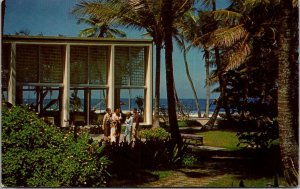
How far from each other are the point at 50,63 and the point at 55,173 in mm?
8266

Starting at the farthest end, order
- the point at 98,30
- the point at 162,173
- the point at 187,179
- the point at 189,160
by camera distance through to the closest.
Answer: the point at 98,30
the point at 189,160
the point at 162,173
the point at 187,179

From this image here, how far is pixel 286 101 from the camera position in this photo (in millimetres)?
7863

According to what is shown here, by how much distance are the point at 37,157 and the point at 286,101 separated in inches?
154

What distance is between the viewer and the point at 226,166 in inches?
372

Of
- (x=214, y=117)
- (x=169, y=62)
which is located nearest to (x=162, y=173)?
(x=214, y=117)

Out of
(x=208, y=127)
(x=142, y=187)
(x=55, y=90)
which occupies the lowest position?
(x=142, y=187)

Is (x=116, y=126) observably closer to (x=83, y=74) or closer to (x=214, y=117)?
(x=214, y=117)

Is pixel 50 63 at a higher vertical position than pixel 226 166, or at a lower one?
higher

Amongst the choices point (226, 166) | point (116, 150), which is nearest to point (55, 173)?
point (116, 150)

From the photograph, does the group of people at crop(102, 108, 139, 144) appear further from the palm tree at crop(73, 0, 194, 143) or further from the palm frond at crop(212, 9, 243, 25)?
the palm frond at crop(212, 9, 243, 25)

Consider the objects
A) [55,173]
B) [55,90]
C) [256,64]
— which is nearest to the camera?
[55,173]

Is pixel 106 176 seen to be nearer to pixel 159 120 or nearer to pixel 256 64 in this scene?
pixel 256 64

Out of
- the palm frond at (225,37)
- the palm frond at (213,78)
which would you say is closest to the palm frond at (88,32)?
the palm frond at (225,37)

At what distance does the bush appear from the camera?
6918mm
